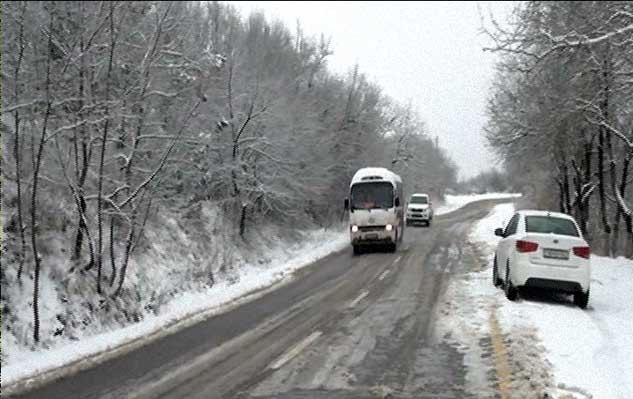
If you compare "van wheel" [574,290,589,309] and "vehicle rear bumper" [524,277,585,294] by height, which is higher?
"vehicle rear bumper" [524,277,585,294]

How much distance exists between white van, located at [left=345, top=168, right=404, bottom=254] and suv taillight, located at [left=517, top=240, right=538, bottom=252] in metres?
13.2

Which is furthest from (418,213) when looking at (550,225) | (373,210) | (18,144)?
(18,144)

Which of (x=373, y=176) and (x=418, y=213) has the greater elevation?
(x=373, y=176)

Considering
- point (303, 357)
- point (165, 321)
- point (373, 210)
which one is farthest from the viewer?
point (373, 210)

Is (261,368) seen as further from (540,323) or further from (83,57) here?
(83,57)

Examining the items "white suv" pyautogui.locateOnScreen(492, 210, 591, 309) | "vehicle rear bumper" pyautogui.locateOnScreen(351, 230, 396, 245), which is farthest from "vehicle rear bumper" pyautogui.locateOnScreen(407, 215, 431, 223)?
"white suv" pyautogui.locateOnScreen(492, 210, 591, 309)

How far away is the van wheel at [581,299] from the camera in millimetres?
12828

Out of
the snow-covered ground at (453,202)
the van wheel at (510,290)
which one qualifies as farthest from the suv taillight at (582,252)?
the snow-covered ground at (453,202)

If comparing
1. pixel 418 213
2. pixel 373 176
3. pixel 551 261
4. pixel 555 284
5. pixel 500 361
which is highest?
pixel 373 176

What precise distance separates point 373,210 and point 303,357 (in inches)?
694

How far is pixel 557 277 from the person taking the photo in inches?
502

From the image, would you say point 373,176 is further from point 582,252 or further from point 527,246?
point 582,252

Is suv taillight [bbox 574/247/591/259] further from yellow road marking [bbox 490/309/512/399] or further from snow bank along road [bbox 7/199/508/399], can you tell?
snow bank along road [bbox 7/199/508/399]

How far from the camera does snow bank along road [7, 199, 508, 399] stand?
746 centimetres
